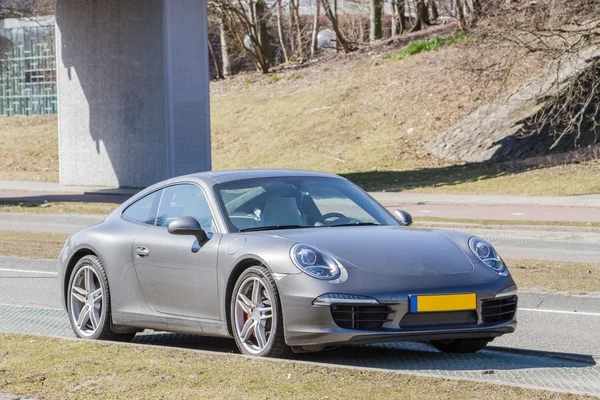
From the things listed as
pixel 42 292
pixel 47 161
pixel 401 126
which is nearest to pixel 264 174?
pixel 42 292

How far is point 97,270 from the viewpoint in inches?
351

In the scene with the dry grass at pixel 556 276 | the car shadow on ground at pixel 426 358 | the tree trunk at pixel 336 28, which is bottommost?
the dry grass at pixel 556 276

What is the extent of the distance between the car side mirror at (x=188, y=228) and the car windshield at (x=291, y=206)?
0.71ft

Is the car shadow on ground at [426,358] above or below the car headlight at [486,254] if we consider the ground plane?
below

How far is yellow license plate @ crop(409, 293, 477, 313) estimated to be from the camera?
736cm

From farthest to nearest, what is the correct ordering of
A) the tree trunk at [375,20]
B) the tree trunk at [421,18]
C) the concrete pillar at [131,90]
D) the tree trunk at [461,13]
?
the tree trunk at [375,20]
the tree trunk at [421,18]
the tree trunk at [461,13]
the concrete pillar at [131,90]

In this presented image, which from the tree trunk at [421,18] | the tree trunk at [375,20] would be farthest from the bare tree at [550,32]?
the tree trunk at [375,20]

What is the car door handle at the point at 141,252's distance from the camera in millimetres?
8555

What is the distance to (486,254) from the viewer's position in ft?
26.1

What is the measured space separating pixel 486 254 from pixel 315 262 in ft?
4.13

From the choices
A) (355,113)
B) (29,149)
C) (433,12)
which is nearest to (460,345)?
(355,113)

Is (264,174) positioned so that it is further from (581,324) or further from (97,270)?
(581,324)

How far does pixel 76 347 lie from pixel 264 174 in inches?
77.3

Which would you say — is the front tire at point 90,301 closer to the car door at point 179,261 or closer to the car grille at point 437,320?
the car door at point 179,261
